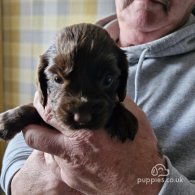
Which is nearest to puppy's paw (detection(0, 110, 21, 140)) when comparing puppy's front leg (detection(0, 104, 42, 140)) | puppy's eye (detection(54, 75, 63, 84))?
puppy's front leg (detection(0, 104, 42, 140))

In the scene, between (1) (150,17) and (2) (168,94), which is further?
(1) (150,17)

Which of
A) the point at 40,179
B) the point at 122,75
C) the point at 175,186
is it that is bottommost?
the point at 40,179

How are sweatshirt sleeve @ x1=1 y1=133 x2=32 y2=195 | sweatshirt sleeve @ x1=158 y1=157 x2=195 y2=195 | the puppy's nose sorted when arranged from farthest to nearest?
sweatshirt sleeve @ x1=1 y1=133 x2=32 y2=195 → sweatshirt sleeve @ x1=158 y1=157 x2=195 y2=195 → the puppy's nose

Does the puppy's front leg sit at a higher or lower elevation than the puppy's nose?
lower

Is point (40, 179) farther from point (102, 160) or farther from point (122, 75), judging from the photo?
point (122, 75)

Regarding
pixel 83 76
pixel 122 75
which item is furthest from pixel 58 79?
pixel 122 75

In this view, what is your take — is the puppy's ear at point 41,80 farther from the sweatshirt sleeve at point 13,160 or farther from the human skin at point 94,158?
the sweatshirt sleeve at point 13,160

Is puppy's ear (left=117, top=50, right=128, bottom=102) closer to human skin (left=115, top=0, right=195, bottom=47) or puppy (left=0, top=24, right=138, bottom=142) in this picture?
puppy (left=0, top=24, right=138, bottom=142)

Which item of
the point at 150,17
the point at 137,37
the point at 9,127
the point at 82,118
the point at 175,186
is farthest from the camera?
the point at 137,37
